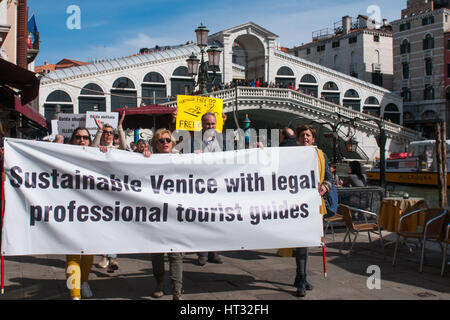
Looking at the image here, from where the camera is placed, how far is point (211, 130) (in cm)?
612

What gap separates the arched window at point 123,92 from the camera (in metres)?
40.2

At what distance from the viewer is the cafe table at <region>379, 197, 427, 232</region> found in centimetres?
763

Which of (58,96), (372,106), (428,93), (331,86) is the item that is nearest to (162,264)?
(58,96)

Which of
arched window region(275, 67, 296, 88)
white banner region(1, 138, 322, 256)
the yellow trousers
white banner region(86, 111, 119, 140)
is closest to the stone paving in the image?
the yellow trousers

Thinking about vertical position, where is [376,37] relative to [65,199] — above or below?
above

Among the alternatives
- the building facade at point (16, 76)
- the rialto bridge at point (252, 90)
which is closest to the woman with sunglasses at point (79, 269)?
the building facade at point (16, 76)

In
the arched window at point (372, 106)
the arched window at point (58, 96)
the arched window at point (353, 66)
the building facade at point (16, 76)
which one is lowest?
the building facade at point (16, 76)

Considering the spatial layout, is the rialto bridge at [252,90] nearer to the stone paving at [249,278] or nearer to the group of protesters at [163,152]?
the stone paving at [249,278]

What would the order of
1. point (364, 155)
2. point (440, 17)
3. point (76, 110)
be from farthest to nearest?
point (440, 17) → point (364, 155) → point (76, 110)

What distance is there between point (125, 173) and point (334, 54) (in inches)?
2284

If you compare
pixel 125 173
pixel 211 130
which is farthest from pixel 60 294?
pixel 211 130

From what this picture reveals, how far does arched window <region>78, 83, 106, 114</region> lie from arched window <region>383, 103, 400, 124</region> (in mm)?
28947

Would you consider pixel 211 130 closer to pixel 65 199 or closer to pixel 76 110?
pixel 65 199

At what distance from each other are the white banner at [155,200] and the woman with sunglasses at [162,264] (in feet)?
0.43
